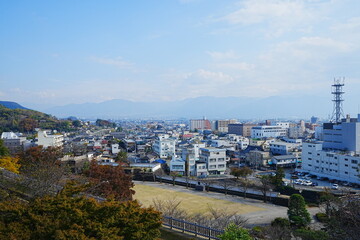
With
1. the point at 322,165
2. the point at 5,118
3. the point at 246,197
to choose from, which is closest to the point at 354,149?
the point at 322,165

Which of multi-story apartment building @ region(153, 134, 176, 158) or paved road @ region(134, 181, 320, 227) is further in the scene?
multi-story apartment building @ region(153, 134, 176, 158)

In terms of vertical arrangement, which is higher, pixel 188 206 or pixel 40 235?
pixel 40 235

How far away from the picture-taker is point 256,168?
3225 cm

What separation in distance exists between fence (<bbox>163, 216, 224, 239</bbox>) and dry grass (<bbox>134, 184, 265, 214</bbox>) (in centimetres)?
652

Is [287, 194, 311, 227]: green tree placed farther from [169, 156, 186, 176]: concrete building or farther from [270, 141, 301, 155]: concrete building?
[270, 141, 301, 155]: concrete building

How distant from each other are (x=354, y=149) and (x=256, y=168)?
9.72m

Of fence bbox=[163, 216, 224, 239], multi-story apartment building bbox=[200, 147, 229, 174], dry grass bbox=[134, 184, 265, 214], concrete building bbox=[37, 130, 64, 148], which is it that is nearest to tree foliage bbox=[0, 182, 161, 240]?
fence bbox=[163, 216, 224, 239]

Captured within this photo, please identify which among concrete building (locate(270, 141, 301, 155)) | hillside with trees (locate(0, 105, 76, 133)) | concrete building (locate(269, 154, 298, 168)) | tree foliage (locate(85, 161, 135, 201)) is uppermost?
hillside with trees (locate(0, 105, 76, 133))

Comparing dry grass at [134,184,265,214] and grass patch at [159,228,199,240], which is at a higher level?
grass patch at [159,228,199,240]

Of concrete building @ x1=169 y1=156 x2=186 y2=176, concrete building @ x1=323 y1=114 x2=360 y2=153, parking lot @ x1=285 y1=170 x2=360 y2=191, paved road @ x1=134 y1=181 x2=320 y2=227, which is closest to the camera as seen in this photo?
paved road @ x1=134 y1=181 x2=320 y2=227

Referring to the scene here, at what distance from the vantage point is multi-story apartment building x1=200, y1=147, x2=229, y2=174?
28.8 metres

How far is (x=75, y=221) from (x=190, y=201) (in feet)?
43.0

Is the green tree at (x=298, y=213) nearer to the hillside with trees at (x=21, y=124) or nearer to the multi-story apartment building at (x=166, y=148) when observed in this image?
the multi-story apartment building at (x=166, y=148)

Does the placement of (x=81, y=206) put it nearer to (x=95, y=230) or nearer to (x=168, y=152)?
(x=95, y=230)
